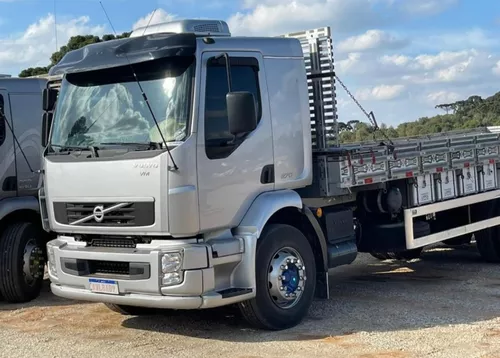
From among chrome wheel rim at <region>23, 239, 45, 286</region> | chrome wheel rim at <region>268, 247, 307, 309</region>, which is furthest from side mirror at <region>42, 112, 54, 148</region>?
chrome wheel rim at <region>268, 247, 307, 309</region>

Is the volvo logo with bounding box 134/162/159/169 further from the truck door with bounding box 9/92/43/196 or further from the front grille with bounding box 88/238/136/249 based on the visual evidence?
the truck door with bounding box 9/92/43/196

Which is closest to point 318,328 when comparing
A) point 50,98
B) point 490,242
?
point 50,98

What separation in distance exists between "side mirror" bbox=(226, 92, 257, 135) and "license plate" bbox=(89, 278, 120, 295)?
1766 mm

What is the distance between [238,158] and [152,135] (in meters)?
0.84

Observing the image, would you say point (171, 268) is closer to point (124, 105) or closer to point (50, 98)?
point (124, 105)

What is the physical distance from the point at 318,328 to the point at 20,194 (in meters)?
4.44

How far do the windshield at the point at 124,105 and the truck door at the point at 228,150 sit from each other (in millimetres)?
205

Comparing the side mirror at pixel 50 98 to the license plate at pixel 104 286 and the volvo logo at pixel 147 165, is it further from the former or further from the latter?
the license plate at pixel 104 286

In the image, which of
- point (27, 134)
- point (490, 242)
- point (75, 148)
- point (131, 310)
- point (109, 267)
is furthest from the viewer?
point (490, 242)

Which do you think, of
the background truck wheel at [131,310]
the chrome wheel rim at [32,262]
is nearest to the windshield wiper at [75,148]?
the background truck wheel at [131,310]

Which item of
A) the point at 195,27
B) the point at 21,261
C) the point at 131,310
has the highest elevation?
the point at 195,27

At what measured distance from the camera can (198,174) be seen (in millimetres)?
6258

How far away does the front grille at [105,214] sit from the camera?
6273 millimetres

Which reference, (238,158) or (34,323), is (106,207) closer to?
(238,158)
